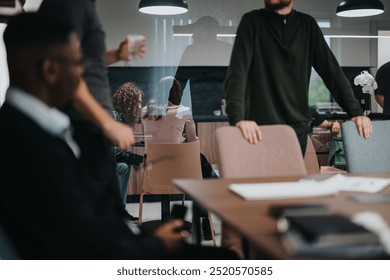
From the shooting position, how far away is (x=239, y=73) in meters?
2.41

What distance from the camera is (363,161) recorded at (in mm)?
2439

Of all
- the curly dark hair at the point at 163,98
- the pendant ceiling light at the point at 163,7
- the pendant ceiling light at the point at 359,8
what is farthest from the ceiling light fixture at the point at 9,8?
the pendant ceiling light at the point at 359,8

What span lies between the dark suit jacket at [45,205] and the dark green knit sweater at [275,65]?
126 cm

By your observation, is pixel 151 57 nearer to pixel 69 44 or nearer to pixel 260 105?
pixel 260 105

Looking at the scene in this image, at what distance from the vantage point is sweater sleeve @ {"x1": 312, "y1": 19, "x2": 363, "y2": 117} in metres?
2.57

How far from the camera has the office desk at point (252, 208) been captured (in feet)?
3.56

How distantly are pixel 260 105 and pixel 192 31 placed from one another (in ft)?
8.47

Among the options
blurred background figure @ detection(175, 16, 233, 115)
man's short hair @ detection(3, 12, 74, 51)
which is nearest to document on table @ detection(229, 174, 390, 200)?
man's short hair @ detection(3, 12, 74, 51)

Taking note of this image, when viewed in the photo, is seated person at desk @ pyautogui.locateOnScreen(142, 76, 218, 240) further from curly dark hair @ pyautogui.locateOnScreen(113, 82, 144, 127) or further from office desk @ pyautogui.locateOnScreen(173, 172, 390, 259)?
office desk @ pyautogui.locateOnScreen(173, 172, 390, 259)

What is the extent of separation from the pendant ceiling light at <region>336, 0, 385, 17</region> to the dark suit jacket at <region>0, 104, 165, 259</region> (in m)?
3.74

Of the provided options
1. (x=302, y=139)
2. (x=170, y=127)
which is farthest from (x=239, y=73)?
(x=170, y=127)

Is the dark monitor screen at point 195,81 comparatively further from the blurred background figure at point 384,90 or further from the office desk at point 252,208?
the office desk at point 252,208

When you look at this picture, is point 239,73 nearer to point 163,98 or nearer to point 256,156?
point 256,156

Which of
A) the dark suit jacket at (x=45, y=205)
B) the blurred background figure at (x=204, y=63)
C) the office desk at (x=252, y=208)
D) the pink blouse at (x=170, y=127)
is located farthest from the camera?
the blurred background figure at (x=204, y=63)
